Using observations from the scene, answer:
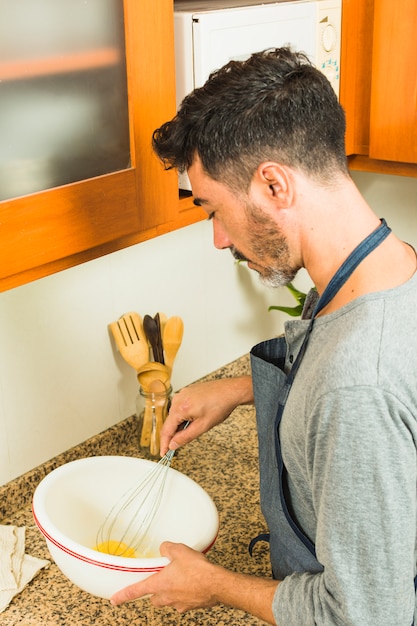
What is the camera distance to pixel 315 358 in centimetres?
100

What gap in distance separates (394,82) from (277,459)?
0.88 meters

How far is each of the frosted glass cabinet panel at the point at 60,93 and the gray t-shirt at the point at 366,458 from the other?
1.45ft

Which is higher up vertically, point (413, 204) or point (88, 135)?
point (88, 135)

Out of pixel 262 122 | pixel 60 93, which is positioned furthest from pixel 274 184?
pixel 60 93

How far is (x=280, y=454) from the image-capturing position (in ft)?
3.74

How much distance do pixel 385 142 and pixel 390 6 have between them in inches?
10.6

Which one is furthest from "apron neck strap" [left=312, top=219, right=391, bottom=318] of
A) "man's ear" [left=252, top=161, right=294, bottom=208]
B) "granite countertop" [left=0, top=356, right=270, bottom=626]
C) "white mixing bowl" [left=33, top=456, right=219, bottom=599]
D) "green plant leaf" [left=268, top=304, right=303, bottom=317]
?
"green plant leaf" [left=268, top=304, right=303, bottom=317]

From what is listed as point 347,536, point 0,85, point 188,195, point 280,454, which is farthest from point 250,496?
point 0,85

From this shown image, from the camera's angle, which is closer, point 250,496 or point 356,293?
point 356,293

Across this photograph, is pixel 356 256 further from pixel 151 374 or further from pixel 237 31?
pixel 151 374

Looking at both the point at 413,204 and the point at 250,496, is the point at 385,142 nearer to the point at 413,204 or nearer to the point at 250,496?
the point at 413,204

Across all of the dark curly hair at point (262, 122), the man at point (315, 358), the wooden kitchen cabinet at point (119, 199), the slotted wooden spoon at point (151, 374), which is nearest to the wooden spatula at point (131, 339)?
the slotted wooden spoon at point (151, 374)

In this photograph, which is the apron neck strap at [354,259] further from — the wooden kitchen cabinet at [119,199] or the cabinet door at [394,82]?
the cabinet door at [394,82]

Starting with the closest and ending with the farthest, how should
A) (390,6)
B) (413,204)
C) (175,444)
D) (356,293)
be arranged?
(356,293), (175,444), (390,6), (413,204)
